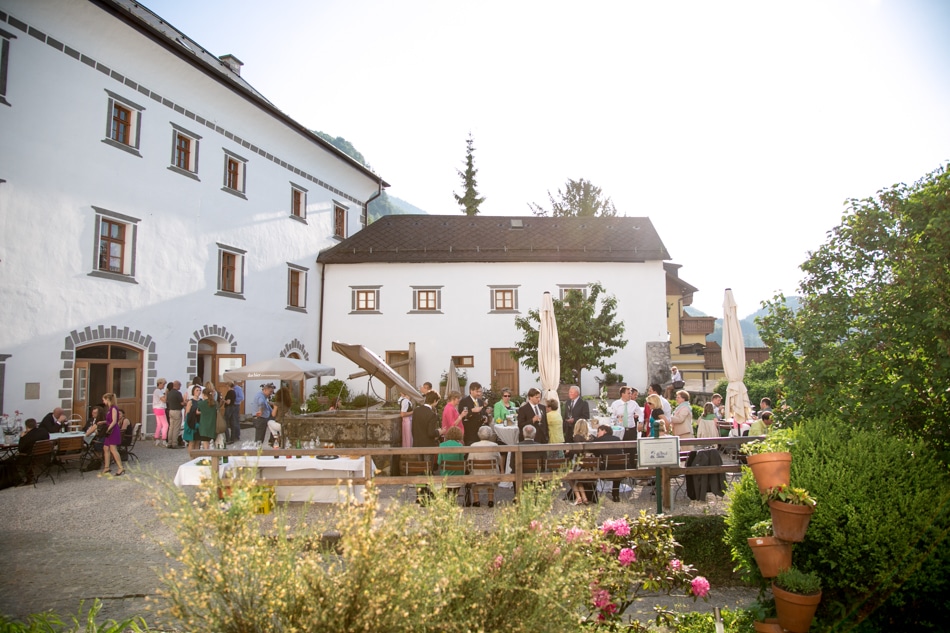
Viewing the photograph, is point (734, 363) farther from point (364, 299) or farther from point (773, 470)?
point (364, 299)

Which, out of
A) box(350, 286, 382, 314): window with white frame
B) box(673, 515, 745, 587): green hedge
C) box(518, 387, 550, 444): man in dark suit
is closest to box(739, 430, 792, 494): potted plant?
box(673, 515, 745, 587): green hedge

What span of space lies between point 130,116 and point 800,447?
18.3 meters

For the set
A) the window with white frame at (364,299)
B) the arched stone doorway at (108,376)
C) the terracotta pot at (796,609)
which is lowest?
the terracotta pot at (796,609)

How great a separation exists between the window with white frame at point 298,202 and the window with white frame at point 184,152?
16.4ft

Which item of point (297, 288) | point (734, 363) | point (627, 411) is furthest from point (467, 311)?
point (734, 363)

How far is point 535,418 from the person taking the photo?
9.33 metres

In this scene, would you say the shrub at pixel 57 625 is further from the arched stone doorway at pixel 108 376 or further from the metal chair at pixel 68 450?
the arched stone doorway at pixel 108 376

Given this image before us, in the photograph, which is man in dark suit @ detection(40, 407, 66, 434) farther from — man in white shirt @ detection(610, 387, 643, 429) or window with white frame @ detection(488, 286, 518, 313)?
window with white frame @ detection(488, 286, 518, 313)

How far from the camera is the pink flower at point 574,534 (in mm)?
3040

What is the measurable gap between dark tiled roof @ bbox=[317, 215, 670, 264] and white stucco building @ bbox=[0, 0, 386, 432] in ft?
13.5

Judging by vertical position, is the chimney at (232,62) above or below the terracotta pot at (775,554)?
above

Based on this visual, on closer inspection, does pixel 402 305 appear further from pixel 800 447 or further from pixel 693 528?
pixel 800 447

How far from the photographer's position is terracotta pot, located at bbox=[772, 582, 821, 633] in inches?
148

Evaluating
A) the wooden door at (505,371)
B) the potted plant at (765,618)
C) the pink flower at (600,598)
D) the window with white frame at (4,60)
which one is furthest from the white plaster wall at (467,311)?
the pink flower at (600,598)
